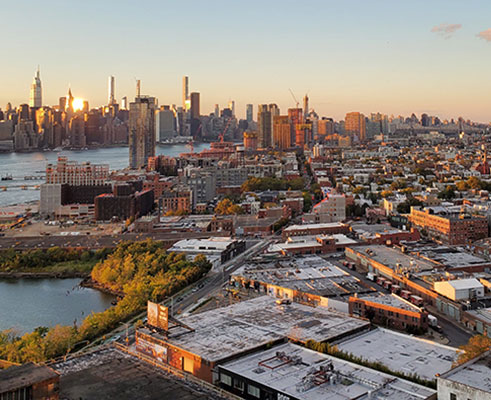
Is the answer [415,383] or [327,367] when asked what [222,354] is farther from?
[415,383]

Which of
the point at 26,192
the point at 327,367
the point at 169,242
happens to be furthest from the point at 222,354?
the point at 26,192

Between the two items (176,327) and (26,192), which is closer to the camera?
(176,327)

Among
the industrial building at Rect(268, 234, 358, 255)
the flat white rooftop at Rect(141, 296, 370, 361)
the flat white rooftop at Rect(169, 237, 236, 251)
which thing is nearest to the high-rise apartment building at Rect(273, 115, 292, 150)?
the industrial building at Rect(268, 234, 358, 255)

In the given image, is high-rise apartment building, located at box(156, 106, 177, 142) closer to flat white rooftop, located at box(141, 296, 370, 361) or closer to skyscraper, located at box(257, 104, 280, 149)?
skyscraper, located at box(257, 104, 280, 149)

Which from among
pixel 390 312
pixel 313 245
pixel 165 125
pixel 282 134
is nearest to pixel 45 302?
pixel 313 245

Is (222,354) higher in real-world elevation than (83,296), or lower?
higher

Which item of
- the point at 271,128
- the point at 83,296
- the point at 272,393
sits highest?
the point at 271,128

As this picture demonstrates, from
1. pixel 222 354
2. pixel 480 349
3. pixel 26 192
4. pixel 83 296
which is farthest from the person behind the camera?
pixel 26 192
